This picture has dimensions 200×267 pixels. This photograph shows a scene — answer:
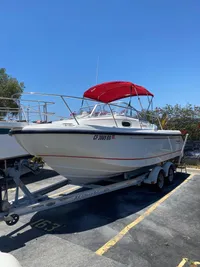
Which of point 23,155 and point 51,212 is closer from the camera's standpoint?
point 51,212

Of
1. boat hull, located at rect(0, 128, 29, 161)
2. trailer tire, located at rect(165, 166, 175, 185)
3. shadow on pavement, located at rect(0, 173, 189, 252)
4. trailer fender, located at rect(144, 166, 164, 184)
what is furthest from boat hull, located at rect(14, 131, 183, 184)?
boat hull, located at rect(0, 128, 29, 161)

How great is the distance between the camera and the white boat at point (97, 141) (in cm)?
434

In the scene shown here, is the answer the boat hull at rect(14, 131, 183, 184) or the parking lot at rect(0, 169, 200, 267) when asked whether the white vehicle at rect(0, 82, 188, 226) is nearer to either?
the boat hull at rect(14, 131, 183, 184)

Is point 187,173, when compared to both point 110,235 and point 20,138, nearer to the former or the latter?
point 110,235

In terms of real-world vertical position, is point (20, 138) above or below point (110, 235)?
above

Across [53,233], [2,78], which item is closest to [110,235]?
[53,233]

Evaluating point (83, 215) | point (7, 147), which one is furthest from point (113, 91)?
point (7, 147)

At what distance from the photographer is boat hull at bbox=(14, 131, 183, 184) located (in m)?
4.34

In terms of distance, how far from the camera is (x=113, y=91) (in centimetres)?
675

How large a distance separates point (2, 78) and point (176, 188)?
50.9 feet

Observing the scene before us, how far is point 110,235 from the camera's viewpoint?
12.5ft

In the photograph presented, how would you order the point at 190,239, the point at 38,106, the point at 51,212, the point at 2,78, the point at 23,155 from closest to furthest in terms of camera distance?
the point at 190,239 < the point at 51,212 < the point at 38,106 < the point at 23,155 < the point at 2,78

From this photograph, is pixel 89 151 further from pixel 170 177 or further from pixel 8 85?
pixel 8 85

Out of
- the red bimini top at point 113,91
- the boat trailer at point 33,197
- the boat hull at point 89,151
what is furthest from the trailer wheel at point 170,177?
the red bimini top at point 113,91
